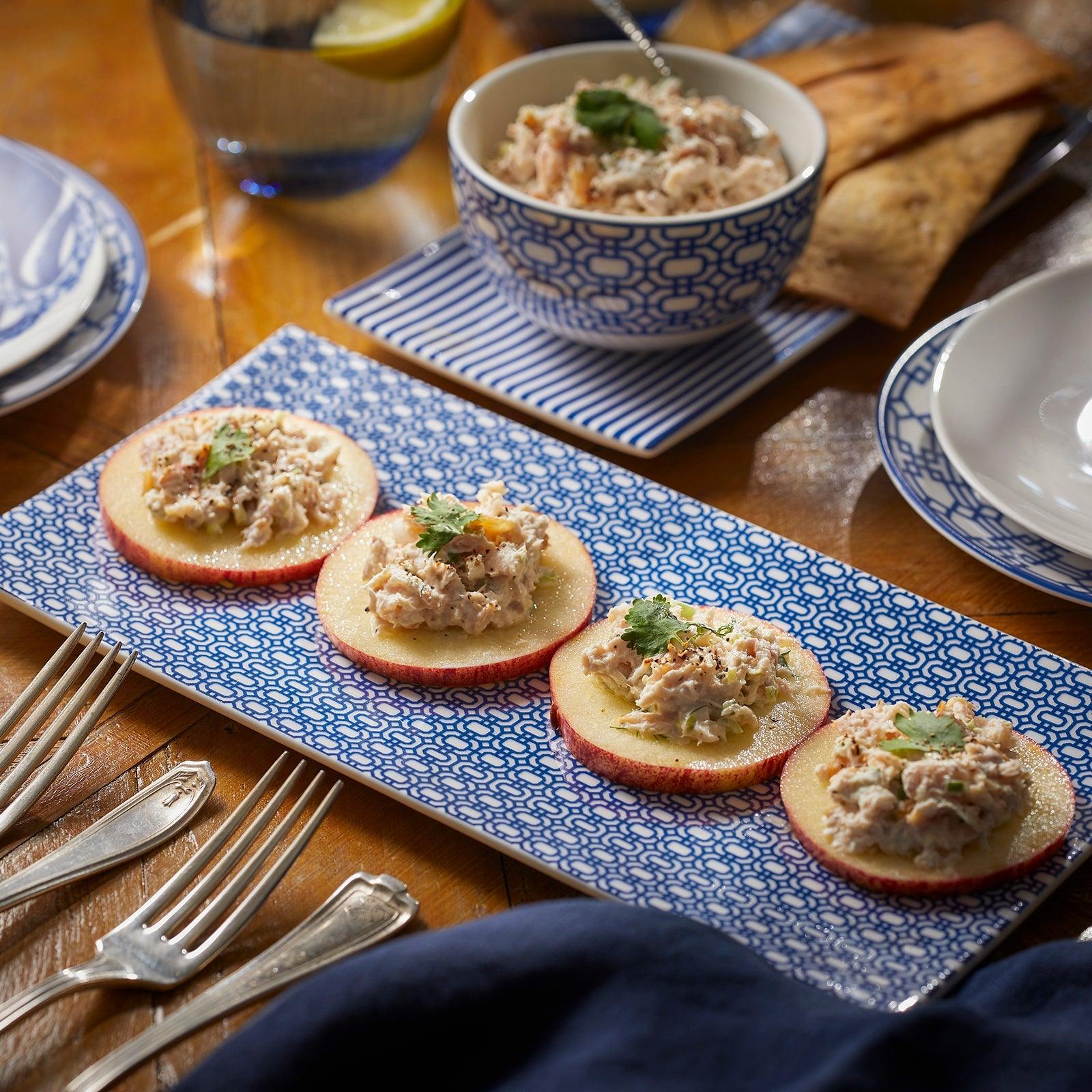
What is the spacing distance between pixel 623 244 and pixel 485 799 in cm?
116

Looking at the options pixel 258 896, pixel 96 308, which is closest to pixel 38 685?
pixel 258 896

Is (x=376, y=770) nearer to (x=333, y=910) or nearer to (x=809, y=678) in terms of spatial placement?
(x=333, y=910)

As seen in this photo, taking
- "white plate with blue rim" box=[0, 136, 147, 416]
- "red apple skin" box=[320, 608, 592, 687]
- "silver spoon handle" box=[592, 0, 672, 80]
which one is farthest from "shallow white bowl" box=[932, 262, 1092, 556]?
"white plate with blue rim" box=[0, 136, 147, 416]

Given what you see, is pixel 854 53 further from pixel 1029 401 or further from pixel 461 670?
pixel 461 670

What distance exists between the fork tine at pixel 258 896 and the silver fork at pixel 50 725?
1.14 feet

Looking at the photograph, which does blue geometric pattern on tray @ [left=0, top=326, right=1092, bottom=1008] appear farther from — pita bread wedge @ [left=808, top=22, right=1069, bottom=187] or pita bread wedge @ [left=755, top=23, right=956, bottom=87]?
pita bread wedge @ [left=755, top=23, right=956, bottom=87]

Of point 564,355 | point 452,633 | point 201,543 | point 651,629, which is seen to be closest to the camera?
point 651,629

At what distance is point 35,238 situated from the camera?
2869 millimetres

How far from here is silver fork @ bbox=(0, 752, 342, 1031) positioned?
1.51 metres

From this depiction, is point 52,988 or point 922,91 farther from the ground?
point 922,91

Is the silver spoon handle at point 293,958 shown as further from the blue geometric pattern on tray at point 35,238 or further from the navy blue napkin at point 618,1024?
the blue geometric pattern on tray at point 35,238

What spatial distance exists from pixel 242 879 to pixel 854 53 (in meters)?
2.75

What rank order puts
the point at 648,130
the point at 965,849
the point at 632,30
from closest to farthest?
the point at 965,849, the point at 648,130, the point at 632,30

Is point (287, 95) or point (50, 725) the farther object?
point (287, 95)
